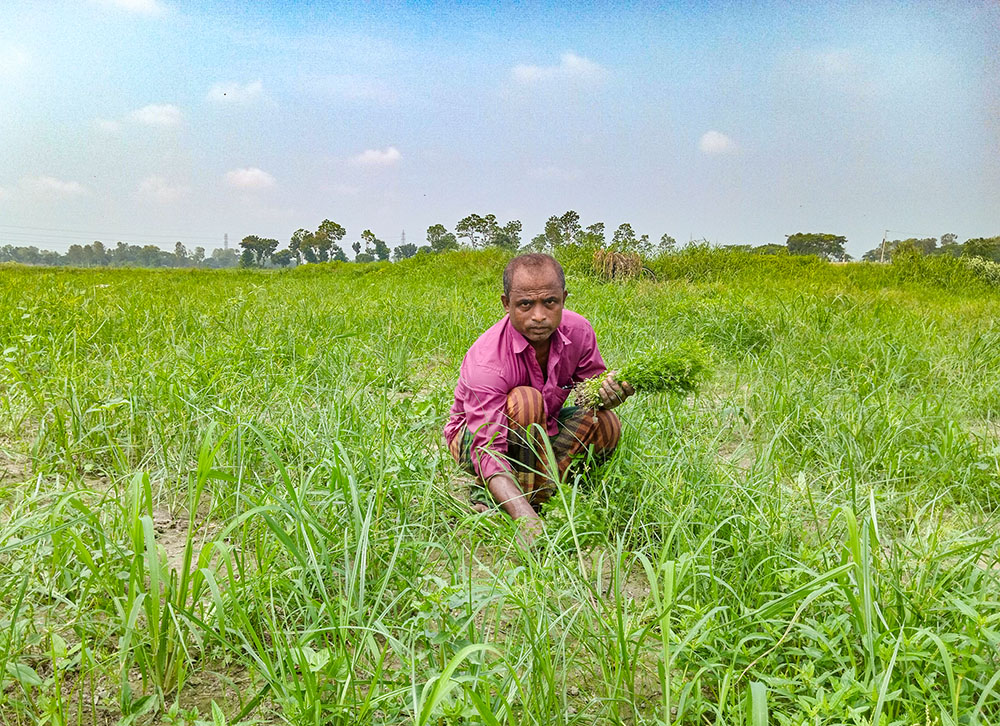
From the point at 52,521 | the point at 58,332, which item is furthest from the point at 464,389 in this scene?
the point at 58,332

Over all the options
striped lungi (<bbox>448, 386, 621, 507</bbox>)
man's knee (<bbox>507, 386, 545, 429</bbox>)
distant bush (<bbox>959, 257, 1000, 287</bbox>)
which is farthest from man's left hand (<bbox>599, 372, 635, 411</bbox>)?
distant bush (<bbox>959, 257, 1000, 287</bbox>)

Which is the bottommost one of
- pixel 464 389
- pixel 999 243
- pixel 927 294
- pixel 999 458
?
pixel 999 458

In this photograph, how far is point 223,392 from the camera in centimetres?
291

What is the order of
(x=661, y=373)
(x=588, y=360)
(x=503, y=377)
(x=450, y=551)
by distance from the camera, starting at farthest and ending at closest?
1. (x=588, y=360)
2. (x=503, y=377)
3. (x=661, y=373)
4. (x=450, y=551)

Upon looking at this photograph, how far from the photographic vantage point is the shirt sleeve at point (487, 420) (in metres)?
2.14

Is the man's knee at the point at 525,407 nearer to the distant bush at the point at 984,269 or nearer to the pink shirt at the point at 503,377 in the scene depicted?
the pink shirt at the point at 503,377

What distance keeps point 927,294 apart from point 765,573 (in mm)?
8900

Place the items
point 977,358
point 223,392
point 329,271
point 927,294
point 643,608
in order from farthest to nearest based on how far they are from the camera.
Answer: point 329,271 → point 927,294 → point 977,358 → point 223,392 → point 643,608

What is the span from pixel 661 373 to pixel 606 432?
34cm

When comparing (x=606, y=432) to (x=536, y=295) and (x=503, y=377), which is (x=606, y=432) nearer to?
(x=503, y=377)

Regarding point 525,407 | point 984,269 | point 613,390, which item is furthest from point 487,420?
point 984,269

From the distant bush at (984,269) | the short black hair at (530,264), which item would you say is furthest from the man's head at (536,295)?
the distant bush at (984,269)

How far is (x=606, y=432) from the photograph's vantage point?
2.41m

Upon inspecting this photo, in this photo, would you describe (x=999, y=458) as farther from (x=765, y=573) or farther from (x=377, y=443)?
(x=377, y=443)
